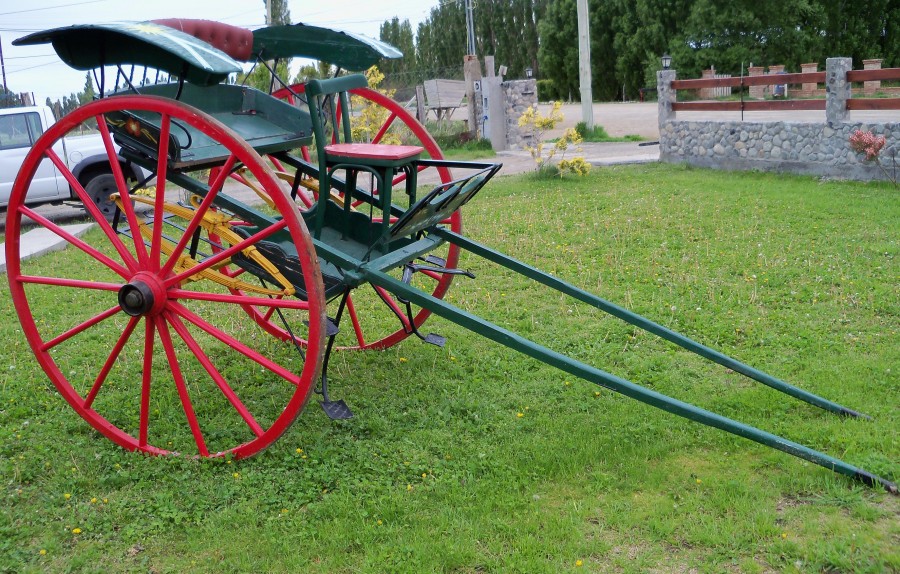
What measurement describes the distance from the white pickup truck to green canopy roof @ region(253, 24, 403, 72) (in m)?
7.25

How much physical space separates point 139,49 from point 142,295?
3.64 feet

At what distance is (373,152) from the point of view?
4.07m

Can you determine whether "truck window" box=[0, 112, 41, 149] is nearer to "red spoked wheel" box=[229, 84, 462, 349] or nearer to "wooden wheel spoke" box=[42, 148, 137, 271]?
"red spoked wheel" box=[229, 84, 462, 349]

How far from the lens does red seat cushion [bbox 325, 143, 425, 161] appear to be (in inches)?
156

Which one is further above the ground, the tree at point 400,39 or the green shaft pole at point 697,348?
the tree at point 400,39

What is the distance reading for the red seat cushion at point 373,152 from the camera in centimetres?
396

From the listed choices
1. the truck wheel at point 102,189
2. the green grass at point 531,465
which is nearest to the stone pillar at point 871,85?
the green grass at point 531,465

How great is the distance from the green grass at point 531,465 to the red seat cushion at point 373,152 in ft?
4.51

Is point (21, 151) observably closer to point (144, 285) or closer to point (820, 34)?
point (144, 285)

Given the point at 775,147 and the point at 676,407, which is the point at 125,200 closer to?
the point at 676,407

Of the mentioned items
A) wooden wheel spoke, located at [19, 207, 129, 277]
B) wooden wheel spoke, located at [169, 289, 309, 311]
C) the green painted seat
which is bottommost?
wooden wheel spoke, located at [169, 289, 309, 311]

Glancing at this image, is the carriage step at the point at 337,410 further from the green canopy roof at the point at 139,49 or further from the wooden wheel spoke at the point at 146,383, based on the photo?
the green canopy roof at the point at 139,49

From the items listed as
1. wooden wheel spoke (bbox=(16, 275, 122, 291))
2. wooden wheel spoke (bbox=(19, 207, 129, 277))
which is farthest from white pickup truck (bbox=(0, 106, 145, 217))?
wooden wheel spoke (bbox=(16, 275, 122, 291))

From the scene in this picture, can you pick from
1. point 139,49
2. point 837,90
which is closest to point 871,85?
point 837,90
